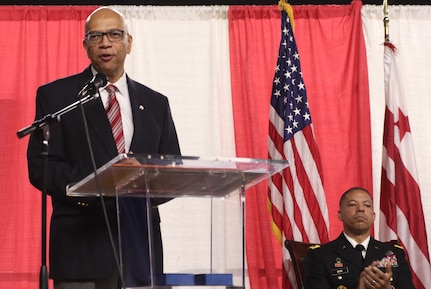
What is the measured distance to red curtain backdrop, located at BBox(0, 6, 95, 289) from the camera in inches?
216

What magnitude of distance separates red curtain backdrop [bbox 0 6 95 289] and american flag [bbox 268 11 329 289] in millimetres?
1443

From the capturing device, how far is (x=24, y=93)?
5.65 meters

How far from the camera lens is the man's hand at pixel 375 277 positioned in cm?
407

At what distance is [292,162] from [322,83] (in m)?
0.95

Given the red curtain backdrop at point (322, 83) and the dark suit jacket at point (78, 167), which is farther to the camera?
the red curtain backdrop at point (322, 83)

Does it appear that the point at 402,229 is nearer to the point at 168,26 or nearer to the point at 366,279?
the point at 366,279

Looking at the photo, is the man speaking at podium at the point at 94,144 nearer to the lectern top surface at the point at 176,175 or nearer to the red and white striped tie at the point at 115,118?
the red and white striped tie at the point at 115,118

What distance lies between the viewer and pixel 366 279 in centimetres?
414

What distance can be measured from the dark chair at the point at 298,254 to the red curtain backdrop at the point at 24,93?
1.79 metres

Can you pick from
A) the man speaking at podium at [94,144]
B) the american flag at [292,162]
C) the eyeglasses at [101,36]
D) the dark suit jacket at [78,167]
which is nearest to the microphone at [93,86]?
the man speaking at podium at [94,144]

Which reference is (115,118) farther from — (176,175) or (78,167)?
(176,175)

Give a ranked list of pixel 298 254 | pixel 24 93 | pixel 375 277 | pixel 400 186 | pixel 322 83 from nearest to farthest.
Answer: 1. pixel 375 277
2. pixel 298 254
3. pixel 400 186
4. pixel 24 93
5. pixel 322 83

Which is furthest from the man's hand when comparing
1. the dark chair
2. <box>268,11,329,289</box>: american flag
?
<box>268,11,329,289</box>: american flag

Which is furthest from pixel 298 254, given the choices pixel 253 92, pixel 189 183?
pixel 189 183
